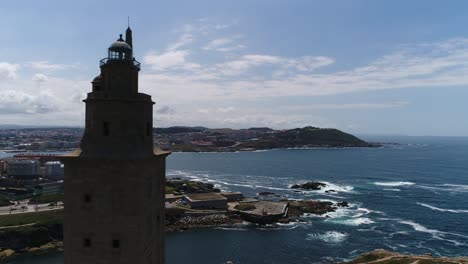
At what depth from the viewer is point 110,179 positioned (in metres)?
13.2

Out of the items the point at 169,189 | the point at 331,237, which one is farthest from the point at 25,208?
the point at 331,237

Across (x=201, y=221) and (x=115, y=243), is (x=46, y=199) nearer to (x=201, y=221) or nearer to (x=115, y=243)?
(x=201, y=221)

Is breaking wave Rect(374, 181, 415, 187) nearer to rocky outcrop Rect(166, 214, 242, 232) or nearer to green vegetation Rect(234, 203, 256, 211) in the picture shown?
green vegetation Rect(234, 203, 256, 211)

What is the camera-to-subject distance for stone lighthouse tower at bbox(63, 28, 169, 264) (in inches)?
514

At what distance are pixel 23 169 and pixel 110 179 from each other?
4551 inches

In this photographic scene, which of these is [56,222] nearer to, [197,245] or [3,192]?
[197,245]

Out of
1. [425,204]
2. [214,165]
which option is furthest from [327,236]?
[214,165]

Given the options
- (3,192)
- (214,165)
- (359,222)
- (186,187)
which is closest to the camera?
(359,222)

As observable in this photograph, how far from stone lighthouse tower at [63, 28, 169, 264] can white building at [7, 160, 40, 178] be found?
113688mm

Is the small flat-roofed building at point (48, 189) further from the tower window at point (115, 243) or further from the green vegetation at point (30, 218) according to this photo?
the tower window at point (115, 243)

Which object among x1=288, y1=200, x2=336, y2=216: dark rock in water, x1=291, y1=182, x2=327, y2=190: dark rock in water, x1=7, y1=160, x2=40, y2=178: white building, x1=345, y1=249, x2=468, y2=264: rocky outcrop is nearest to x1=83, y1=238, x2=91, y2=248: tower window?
x1=345, y1=249, x2=468, y2=264: rocky outcrop

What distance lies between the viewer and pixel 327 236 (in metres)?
65.0

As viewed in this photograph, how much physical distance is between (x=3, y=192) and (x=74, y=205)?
3598 inches

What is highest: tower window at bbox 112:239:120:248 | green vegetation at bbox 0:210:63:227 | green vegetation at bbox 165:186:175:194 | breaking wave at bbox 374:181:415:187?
tower window at bbox 112:239:120:248
